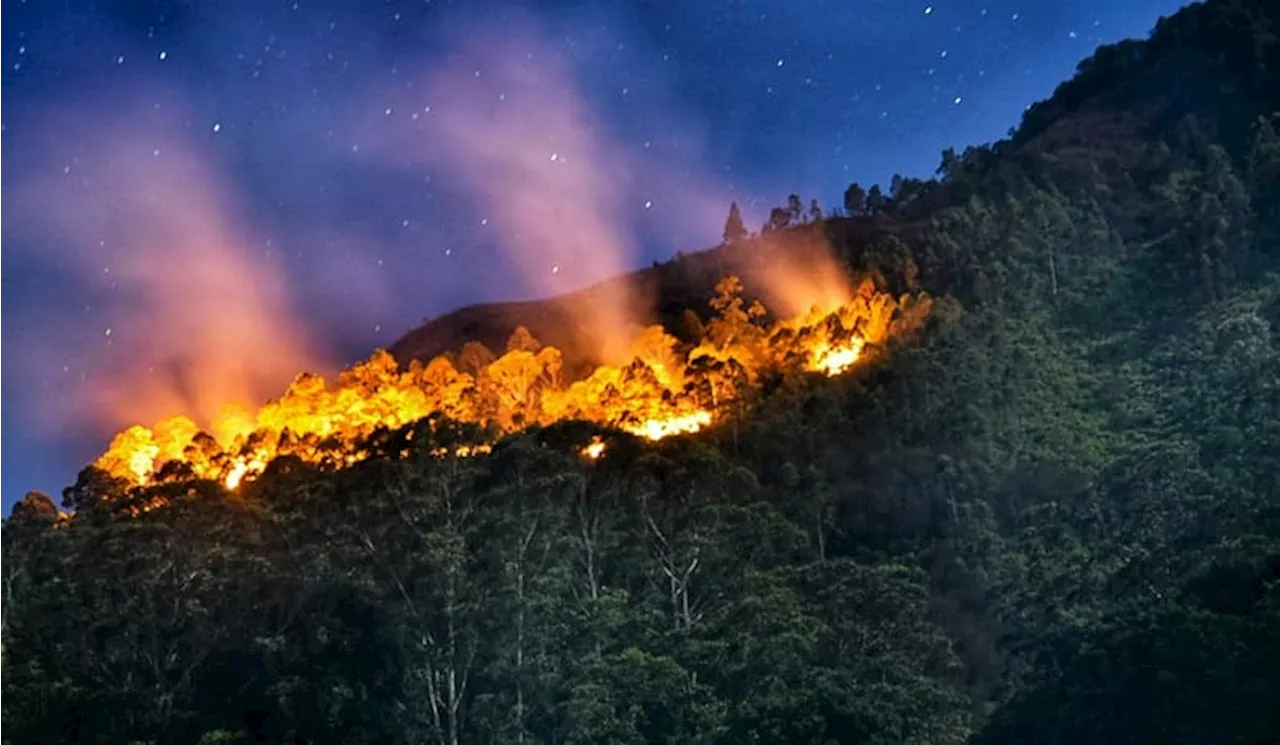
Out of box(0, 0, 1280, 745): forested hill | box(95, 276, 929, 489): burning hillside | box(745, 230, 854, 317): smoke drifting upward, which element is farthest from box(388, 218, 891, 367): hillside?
box(0, 0, 1280, 745): forested hill

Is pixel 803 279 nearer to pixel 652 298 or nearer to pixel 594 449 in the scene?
pixel 652 298

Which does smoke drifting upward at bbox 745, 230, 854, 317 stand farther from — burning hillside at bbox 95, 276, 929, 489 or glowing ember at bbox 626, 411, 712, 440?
glowing ember at bbox 626, 411, 712, 440

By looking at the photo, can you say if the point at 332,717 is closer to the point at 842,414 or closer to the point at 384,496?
the point at 384,496

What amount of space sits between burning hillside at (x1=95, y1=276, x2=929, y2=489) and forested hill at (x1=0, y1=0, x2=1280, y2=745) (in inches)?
150

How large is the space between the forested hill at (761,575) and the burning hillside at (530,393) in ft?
12.5

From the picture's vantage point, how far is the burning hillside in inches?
1860

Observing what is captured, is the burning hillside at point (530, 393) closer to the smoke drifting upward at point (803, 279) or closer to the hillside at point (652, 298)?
the smoke drifting upward at point (803, 279)


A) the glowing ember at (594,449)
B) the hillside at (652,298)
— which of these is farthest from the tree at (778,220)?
the glowing ember at (594,449)

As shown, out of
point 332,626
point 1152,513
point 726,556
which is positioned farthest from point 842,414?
point 332,626

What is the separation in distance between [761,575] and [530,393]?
88.7ft

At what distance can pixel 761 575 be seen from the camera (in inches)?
1105

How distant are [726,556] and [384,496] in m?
8.33

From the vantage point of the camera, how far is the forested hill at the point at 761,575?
2138 centimetres

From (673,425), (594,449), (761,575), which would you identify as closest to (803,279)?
(673,425)
